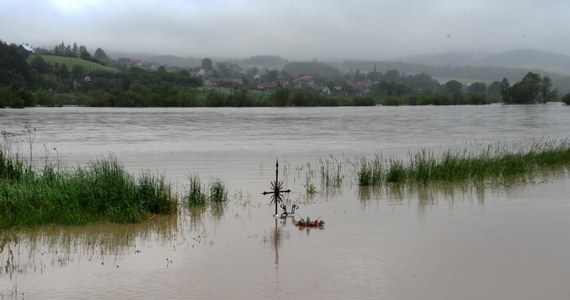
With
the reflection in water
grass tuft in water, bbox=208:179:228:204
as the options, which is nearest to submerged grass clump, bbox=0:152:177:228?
the reflection in water

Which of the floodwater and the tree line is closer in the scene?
the floodwater

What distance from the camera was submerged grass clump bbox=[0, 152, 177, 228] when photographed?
1238 centimetres

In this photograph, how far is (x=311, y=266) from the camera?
9656 millimetres

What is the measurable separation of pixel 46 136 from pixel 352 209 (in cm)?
3309

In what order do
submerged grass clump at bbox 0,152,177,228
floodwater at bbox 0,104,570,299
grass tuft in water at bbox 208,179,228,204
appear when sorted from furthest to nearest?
grass tuft in water at bbox 208,179,228,204 → submerged grass clump at bbox 0,152,177,228 → floodwater at bbox 0,104,570,299

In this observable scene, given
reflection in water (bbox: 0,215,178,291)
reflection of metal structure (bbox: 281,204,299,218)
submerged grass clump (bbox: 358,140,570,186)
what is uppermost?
submerged grass clump (bbox: 358,140,570,186)

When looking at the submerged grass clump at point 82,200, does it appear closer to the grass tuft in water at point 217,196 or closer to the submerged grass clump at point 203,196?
the submerged grass clump at point 203,196

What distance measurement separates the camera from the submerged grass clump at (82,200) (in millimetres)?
12383

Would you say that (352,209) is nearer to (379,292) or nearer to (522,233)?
(522,233)

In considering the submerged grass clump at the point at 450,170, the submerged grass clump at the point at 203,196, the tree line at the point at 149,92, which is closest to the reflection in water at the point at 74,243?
the submerged grass clump at the point at 203,196

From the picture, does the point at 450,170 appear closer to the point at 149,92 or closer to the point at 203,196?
the point at 203,196

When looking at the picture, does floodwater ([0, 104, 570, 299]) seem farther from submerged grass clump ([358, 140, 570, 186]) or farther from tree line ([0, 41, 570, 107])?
tree line ([0, 41, 570, 107])

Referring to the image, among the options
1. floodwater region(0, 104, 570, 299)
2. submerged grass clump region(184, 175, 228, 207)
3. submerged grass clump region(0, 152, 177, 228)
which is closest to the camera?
floodwater region(0, 104, 570, 299)

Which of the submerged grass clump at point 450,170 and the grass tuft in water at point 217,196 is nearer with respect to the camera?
the grass tuft in water at point 217,196
